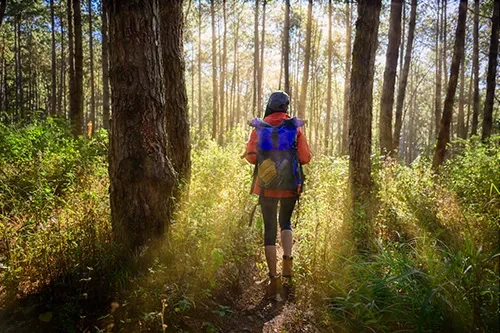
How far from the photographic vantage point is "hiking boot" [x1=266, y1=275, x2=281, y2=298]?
3.21 m

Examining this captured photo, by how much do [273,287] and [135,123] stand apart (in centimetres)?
212

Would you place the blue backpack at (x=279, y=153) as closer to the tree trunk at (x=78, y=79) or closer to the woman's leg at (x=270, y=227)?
the woman's leg at (x=270, y=227)

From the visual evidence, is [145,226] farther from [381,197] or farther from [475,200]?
[475,200]

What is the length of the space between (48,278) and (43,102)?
4948 cm

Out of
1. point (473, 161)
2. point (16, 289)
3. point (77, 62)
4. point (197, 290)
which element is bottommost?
point (197, 290)

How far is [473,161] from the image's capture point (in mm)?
5324

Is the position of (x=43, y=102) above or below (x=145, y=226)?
above

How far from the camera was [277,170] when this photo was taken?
3.28 m

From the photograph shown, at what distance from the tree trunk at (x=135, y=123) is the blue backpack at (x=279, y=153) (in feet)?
3.42

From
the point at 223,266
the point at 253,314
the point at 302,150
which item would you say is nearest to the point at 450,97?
the point at 302,150

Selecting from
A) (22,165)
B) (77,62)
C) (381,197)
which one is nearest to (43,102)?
A: (77,62)

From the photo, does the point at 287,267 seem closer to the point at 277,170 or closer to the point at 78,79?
the point at 277,170

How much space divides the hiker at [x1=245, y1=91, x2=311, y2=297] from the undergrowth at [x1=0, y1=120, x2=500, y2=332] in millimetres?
353

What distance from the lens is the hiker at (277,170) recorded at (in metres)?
3.29
